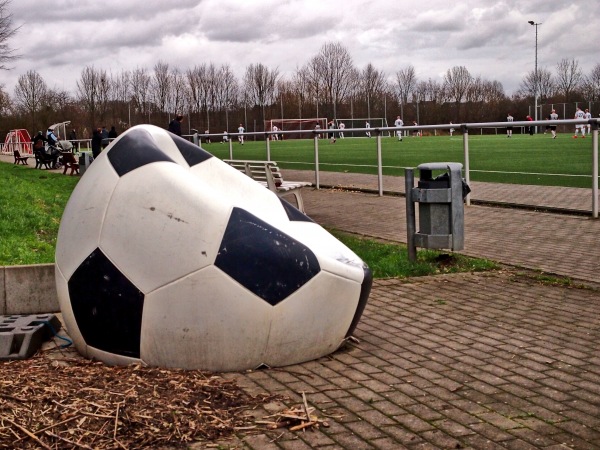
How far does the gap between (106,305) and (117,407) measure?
958mm

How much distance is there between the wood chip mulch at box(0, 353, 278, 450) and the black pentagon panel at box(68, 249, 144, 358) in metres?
0.18

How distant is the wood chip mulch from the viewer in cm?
389

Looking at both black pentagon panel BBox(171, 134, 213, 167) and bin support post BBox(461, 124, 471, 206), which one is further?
bin support post BBox(461, 124, 471, 206)

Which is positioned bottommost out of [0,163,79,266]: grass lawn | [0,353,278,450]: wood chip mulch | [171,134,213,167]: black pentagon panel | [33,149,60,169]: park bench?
[0,353,278,450]: wood chip mulch

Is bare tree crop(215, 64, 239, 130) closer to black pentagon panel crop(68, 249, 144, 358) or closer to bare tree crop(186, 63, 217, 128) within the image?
bare tree crop(186, 63, 217, 128)

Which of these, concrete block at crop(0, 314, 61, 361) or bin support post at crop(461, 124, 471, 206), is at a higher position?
bin support post at crop(461, 124, 471, 206)

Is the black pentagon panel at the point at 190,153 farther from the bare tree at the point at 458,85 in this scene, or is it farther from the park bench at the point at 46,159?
the bare tree at the point at 458,85

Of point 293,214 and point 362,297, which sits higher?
point 293,214

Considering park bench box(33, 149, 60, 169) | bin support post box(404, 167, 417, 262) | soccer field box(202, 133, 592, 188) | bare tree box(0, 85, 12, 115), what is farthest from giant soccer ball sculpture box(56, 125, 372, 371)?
bare tree box(0, 85, 12, 115)

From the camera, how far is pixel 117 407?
418cm

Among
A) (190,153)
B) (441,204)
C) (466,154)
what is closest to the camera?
(190,153)

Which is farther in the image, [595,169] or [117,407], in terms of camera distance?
[595,169]

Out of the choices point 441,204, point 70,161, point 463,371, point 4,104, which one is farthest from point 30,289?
point 4,104

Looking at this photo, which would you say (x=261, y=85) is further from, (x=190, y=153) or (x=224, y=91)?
(x=190, y=153)
